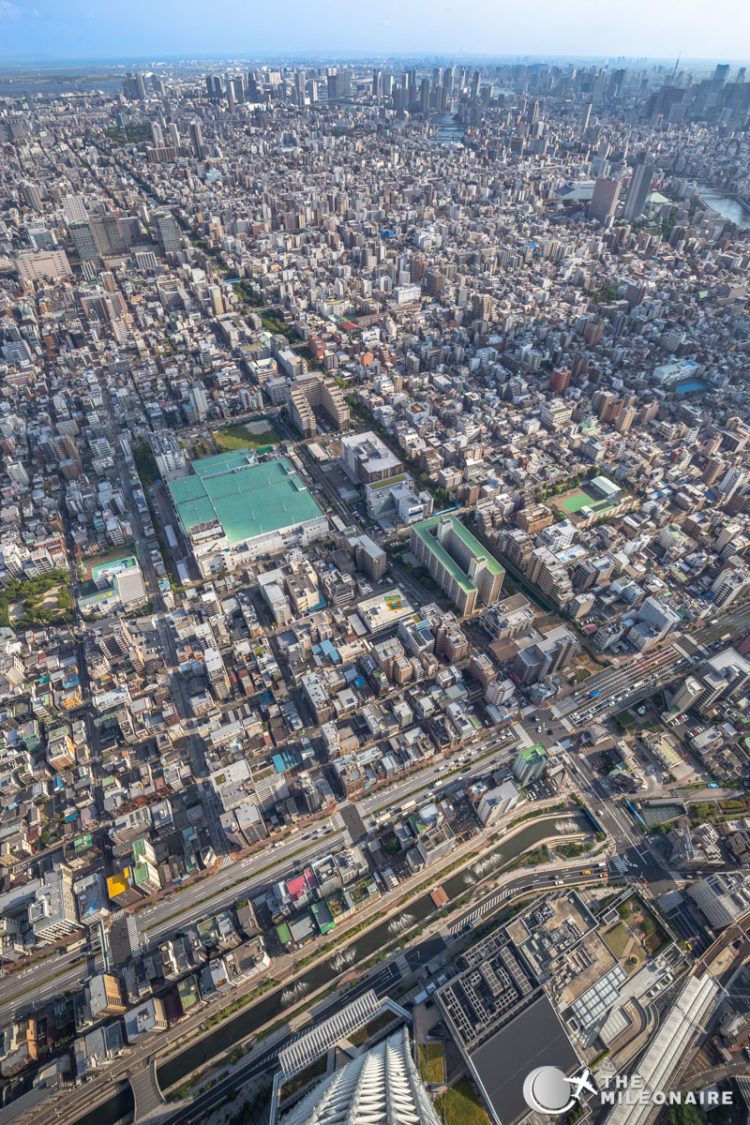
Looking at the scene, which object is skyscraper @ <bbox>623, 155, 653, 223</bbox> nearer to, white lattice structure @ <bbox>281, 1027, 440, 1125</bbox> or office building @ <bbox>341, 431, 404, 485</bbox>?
office building @ <bbox>341, 431, 404, 485</bbox>

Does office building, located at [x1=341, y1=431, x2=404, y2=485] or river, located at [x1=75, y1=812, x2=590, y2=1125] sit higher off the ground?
office building, located at [x1=341, y1=431, x2=404, y2=485]

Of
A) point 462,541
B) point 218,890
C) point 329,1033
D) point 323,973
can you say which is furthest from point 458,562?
point 329,1033

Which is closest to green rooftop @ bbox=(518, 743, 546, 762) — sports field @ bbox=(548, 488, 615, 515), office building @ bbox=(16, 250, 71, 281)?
sports field @ bbox=(548, 488, 615, 515)

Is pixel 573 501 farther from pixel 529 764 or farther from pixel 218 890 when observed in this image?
pixel 218 890

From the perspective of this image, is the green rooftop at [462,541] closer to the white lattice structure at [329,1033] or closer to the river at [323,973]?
the river at [323,973]

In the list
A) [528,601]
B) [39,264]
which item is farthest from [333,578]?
[39,264]

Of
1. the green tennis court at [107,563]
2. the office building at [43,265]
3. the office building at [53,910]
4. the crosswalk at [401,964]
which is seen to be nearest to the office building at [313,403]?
the green tennis court at [107,563]
